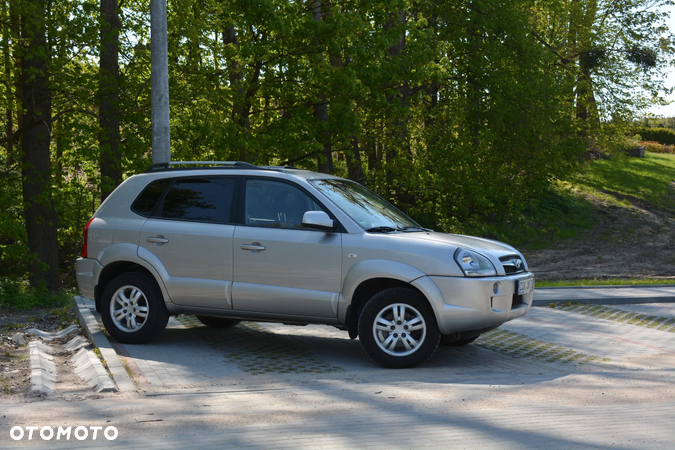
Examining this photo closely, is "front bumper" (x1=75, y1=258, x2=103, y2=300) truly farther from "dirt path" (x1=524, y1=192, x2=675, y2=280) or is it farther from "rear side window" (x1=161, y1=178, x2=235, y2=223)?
"dirt path" (x1=524, y1=192, x2=675, y2=280)

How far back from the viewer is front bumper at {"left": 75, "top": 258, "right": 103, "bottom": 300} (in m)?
8.66

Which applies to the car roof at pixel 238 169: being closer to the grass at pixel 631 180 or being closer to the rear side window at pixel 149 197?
the rear side window at pixel 149 197

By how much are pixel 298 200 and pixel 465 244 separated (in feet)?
5.83

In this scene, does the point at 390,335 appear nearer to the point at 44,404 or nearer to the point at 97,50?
the point at 44,404

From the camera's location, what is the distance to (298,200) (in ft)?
26.0

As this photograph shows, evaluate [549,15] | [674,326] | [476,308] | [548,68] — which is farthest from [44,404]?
[549,15]

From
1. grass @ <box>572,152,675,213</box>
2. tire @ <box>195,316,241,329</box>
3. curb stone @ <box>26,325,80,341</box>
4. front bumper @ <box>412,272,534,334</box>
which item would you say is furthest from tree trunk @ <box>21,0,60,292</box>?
grass @ <box>572,152,675,213</box>

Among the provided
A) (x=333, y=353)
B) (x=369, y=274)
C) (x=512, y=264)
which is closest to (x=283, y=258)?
(x=369, y=274)

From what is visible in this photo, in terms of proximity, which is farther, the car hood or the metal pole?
the metal pole

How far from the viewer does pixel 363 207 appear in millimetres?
Result: 8125

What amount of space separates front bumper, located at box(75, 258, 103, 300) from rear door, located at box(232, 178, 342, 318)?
1.82 m

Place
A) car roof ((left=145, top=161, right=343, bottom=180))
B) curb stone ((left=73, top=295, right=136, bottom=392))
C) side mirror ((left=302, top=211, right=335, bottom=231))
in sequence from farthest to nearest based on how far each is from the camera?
1. car roof ((left=145, top=161, right=343, bottom=180))
2. side mirror ((left=302, top=211, right=335, bottom=231))
3. curb stone ((left=73, top=295, right=136, bottom=392))

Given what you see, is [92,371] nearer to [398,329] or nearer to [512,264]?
[398,329]

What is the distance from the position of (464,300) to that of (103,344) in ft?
12.4
